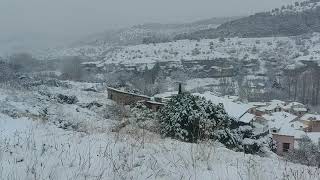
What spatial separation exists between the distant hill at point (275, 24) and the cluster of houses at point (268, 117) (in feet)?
322

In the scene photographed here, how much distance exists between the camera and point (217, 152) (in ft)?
15.9

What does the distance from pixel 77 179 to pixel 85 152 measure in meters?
0.87

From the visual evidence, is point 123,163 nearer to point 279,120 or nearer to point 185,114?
point 185,114

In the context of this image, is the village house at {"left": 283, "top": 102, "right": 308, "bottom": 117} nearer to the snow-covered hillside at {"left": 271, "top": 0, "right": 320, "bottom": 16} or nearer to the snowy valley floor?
the snowy valley floor

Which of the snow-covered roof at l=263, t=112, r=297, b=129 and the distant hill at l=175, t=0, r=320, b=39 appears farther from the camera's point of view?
the distant hill at l=175, t=0, r=320, b=39

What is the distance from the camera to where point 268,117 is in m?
48.8

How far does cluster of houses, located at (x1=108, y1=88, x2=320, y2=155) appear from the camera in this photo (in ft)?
89.1

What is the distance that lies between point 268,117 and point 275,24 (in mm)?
124318

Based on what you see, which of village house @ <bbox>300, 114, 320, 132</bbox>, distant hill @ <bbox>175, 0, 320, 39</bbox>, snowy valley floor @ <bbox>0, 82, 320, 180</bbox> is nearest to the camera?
snowy valley floor @ <bbox>0, 82, 320, 180</bbox>

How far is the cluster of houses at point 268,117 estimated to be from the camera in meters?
27.2

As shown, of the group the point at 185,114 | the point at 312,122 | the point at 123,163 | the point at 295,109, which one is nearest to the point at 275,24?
the point at 295,109

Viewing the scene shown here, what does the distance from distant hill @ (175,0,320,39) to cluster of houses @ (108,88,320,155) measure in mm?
98250

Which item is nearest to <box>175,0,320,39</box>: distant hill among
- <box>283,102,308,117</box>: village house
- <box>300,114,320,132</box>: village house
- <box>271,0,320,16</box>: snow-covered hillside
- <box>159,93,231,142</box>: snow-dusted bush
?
<box>271,0,320,16</box>: snow-covered hillside

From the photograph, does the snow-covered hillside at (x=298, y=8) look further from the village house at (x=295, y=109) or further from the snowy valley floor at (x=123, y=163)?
the snowy valley floor at (x=123, y=163)
